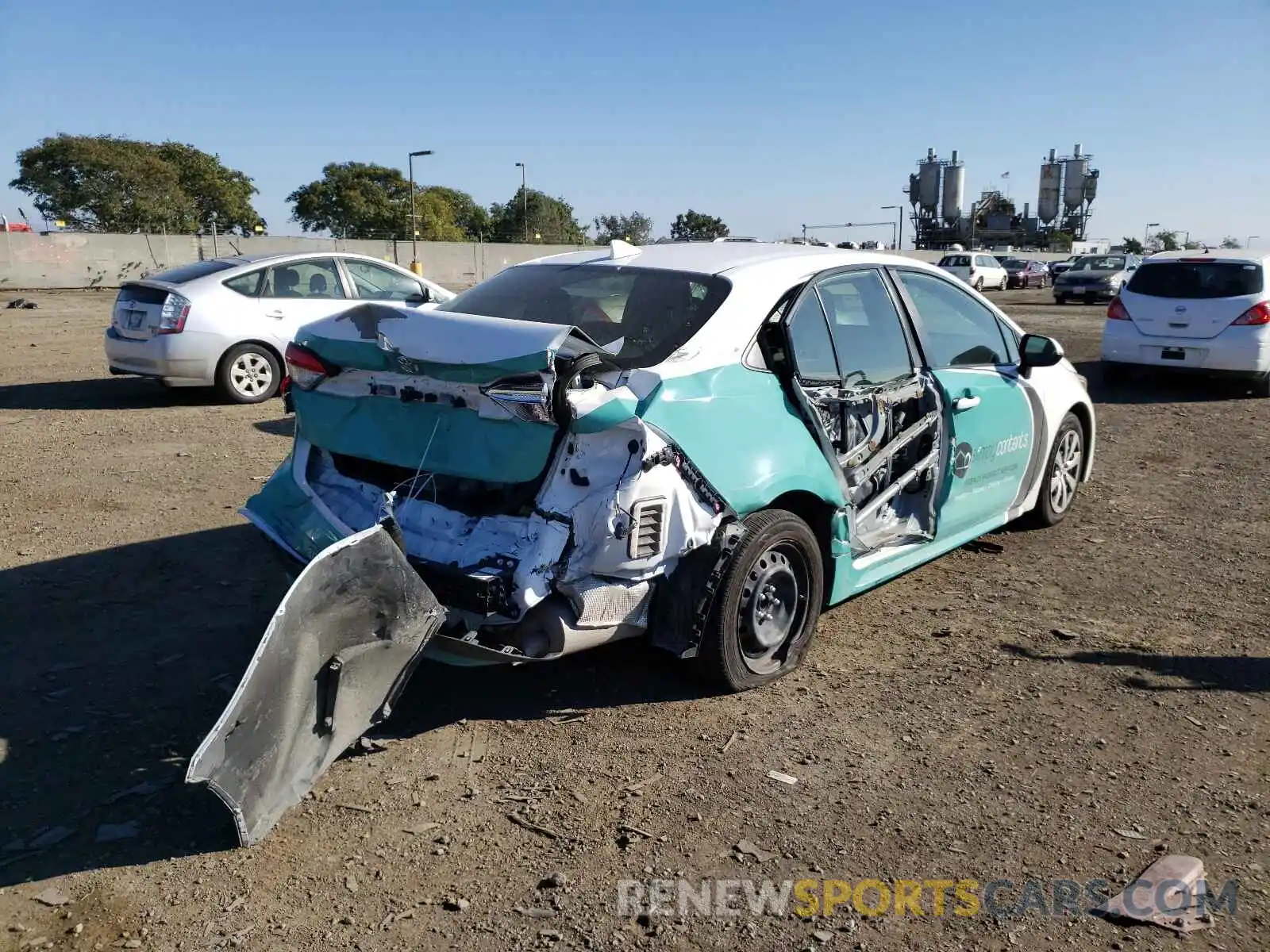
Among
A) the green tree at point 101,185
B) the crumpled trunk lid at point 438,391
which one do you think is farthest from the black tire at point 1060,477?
the green tree at point 101,185

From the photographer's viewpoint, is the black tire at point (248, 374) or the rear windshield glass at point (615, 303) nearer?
the rear windshield glass at point (615, 303)

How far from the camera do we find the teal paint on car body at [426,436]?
11.7ft

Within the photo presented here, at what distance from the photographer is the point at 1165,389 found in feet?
42.1

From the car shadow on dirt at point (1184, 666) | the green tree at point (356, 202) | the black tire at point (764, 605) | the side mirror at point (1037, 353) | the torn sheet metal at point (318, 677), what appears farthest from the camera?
the green tree at point (356, 202)

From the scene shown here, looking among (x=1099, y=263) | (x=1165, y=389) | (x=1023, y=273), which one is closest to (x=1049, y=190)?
(x=1023, y=273)

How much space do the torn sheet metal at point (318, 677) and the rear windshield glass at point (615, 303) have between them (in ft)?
3.87

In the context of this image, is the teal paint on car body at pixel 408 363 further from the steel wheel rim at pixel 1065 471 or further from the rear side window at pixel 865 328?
the steel wheel rim at pixel 1065 471

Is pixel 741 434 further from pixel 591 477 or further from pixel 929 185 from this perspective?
pixel 929 185

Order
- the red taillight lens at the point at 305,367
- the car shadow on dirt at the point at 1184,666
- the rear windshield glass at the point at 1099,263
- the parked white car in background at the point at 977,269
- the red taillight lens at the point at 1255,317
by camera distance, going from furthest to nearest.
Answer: the parked white car in background at the point at 977,269
the rear windshield glass at the point at 1099,263
the red taillight lens at the point at 1255,317
the car shadow on dirt at the point at 1184,666
the red taillight lens at the point at 305,367

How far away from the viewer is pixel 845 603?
17.2ft

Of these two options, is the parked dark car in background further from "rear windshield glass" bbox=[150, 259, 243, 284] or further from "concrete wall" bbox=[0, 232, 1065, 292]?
"rear windshield glass" bbox=[150, 259, 243, 284]

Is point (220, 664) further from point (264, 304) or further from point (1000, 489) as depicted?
point (264, 304)

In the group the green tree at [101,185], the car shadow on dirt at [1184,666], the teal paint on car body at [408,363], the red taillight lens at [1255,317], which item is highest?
the green tree at [101,185]

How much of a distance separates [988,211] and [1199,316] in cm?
8107
